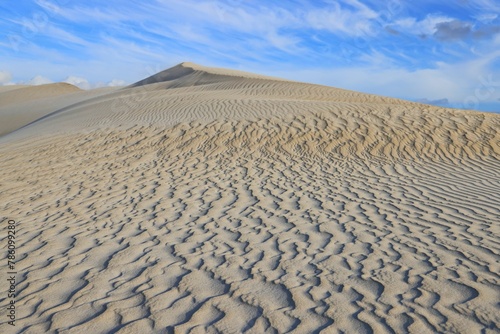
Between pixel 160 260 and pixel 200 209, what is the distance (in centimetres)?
196

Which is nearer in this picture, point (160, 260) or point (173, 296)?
point (173, 296)

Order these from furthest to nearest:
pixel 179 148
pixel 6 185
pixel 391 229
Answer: pixel 179 148, pixel 6 185, pixel 391 229

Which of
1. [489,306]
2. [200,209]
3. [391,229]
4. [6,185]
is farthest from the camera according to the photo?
[6,185]

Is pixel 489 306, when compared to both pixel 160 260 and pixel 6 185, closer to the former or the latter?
pixel 160 260

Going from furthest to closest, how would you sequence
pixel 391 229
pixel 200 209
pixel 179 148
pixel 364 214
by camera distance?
1. pixel 179 148
2. pixel 200 209
3. pixel 364 214
4. pixel 391 229

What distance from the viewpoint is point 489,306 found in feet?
11.1

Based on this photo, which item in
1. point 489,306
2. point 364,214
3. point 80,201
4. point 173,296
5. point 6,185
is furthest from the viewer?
point 6,185

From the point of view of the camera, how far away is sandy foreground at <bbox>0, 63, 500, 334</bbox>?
3396 millimetres

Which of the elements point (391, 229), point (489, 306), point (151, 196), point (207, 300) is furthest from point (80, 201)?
point (489, 306)

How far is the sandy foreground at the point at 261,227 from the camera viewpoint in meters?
3.40

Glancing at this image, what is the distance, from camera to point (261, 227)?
17.9ft

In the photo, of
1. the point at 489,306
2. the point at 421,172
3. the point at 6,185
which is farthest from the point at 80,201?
the point at 421,172

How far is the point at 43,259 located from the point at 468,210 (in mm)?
5689

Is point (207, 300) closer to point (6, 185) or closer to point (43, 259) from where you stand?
point (43, 259)
